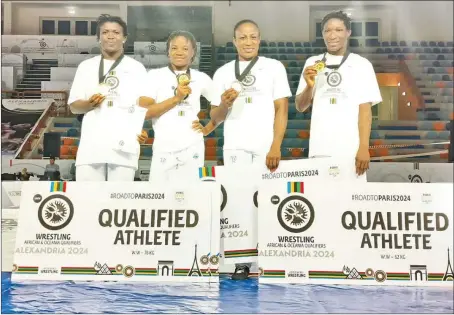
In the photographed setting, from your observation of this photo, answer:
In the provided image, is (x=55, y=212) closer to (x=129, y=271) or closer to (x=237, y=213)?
(x=129, y=271)

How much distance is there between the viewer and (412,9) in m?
3.96

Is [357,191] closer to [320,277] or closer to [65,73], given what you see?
[320,277]

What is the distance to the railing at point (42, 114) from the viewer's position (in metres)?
3.66

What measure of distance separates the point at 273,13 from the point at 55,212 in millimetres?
2405

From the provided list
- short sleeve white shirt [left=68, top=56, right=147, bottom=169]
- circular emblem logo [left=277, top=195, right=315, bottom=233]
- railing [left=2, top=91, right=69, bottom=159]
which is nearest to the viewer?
circular emblem logo [left=277, top=195, right=315, bottom=233]

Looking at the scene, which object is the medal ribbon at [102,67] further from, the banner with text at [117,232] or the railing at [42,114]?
the banner with text at [117,232]

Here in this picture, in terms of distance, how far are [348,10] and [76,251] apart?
2847mm

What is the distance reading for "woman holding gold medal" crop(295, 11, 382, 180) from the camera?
3.22 metres

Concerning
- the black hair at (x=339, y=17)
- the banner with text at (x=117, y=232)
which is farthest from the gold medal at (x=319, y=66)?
the banner with text at (x=117, y=232)

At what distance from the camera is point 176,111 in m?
3.38

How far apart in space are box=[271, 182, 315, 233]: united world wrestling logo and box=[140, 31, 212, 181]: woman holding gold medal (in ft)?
2.42

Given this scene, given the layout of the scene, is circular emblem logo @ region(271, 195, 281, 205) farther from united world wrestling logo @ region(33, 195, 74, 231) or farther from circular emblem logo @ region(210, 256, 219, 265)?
united world wrestling logo @ region(33, 195, 74, 231)

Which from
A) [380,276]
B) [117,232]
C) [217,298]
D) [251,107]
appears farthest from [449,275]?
[117,232]

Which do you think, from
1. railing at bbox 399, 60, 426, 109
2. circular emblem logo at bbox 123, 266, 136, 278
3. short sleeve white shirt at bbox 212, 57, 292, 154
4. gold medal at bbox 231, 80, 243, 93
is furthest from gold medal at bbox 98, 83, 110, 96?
railing at bbox 399, 60, 426, 109
